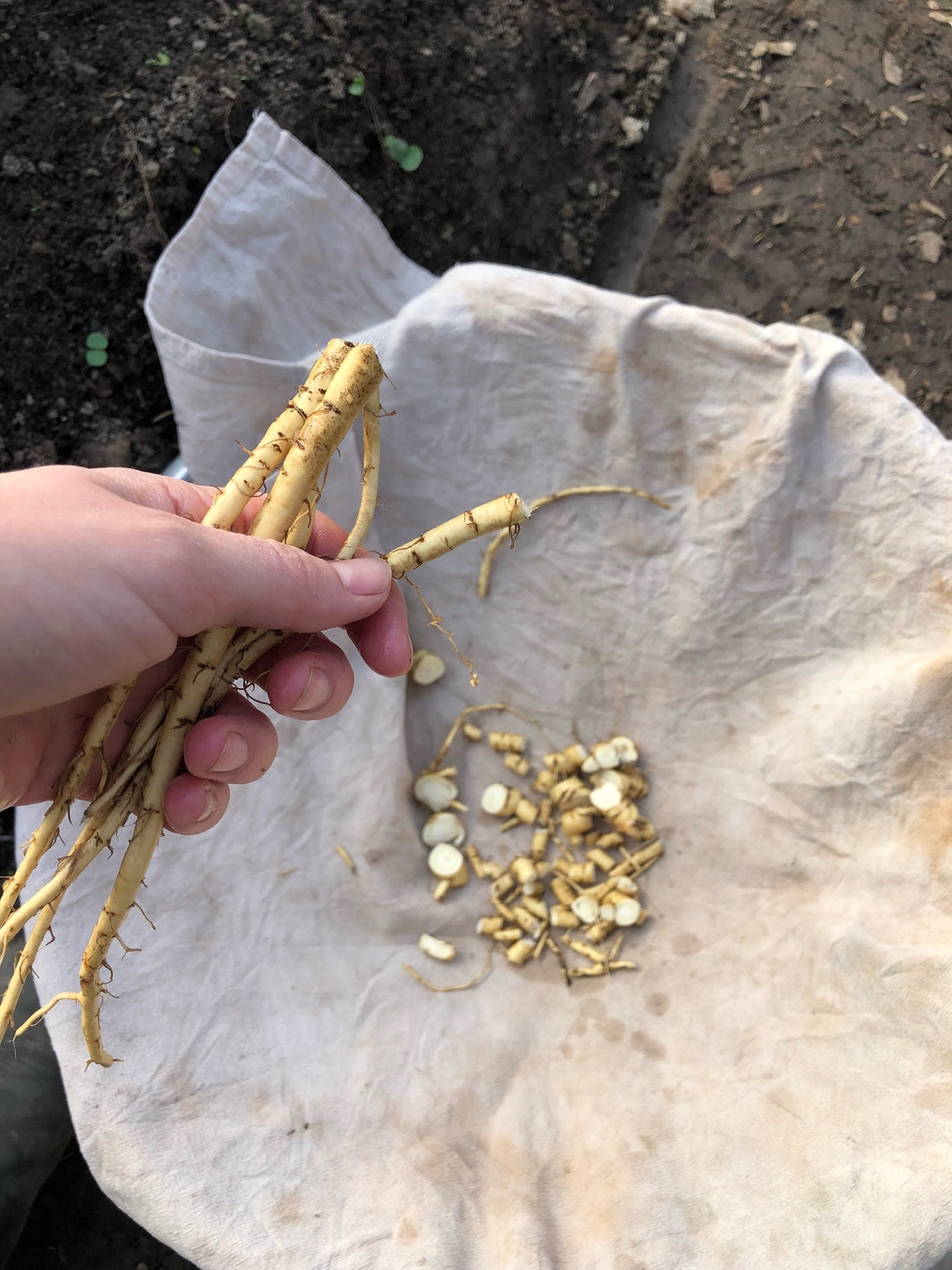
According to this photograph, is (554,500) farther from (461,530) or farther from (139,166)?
(139,166)

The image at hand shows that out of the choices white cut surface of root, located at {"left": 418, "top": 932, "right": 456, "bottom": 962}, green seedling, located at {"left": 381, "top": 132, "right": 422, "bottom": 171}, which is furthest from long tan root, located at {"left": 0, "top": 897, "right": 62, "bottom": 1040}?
green seedling, located at {"left": 381, "top": 132, "right": 422, "bottom": 171}

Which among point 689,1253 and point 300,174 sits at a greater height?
point 300,174

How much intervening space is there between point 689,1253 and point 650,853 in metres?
0.59

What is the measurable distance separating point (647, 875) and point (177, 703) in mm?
919

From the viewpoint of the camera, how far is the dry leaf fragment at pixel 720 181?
1863mm

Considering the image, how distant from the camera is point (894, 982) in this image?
3.96 ft

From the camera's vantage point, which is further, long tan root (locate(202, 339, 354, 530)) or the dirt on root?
the dirt on root

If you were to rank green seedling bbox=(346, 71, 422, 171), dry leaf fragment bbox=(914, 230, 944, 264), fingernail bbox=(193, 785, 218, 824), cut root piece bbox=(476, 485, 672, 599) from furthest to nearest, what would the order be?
1. dry leaf fragment bbox=(914, 230, 944, 264)
2. green seedling bbox=(346, 71, 422, 171)
3. cut root piece bbox=(476, 485, 672, 599)
4. fingernail bbox=(193, 785, 218, 824)

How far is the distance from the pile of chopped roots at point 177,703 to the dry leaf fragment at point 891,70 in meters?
1.64

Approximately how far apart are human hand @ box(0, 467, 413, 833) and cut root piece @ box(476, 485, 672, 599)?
1.47ft

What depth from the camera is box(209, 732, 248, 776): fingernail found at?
1.02 metres

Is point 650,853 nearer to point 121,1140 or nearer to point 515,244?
point 121,1140

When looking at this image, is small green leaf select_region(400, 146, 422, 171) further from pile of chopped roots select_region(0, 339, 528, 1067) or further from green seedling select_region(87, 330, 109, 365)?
pile of chopped roots select_region(0, 339, 528, 1067)

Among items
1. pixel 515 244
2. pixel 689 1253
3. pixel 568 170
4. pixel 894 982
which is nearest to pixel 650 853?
pixel 894 982
